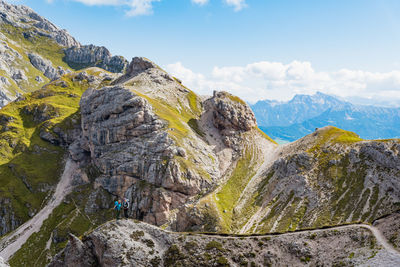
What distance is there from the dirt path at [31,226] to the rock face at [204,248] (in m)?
118

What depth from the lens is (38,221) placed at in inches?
5212

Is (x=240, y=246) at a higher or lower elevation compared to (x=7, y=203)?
higher

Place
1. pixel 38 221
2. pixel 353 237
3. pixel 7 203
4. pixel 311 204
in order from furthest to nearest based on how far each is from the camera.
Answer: pixel 7 203 < pixel 38 221 < pixel 311 204 < pixel 353 237

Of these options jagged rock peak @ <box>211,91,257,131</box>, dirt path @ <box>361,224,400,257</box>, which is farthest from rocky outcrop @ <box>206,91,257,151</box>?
dirt path @ <box>361,224,400,257</box>

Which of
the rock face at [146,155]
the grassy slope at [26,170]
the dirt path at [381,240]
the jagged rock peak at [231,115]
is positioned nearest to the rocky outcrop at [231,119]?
the jagged rock peak at [231,115]

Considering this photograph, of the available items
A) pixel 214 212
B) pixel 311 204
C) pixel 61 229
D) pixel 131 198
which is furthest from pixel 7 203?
pixel 311 204

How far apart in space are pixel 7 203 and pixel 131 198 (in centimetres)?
8741

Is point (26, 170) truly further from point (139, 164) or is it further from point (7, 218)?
point (139, 164)

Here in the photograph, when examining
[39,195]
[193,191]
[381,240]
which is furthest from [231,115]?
[381,240]

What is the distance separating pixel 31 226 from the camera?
129m

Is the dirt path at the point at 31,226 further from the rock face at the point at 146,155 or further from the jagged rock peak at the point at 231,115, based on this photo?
the jagged rock peak at the point at 231,115

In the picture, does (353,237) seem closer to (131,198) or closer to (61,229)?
(131,198)

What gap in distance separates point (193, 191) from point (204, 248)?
88675mm

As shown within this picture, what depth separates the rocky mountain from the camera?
93.5ft
